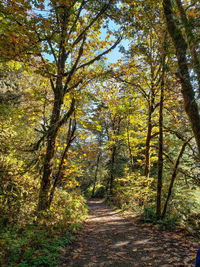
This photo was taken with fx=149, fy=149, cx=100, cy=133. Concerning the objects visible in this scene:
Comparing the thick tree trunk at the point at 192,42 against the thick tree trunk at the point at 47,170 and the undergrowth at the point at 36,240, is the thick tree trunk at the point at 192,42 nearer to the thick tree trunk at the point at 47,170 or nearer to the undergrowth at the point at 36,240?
the thick tree trunk at the point at 47,170

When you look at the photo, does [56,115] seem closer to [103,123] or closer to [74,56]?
[74,56]

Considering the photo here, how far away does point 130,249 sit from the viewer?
4.16 meters

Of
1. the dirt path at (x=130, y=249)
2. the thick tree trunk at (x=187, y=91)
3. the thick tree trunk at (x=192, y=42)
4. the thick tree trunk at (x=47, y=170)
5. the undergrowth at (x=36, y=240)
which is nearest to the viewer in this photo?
the thick tree trunk at (x=192, y=42)

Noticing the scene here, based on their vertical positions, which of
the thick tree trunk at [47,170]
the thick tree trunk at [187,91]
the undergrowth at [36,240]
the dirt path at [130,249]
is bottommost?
the dirt path at [130,249]

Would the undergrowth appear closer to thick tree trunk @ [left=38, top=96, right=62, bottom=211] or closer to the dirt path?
the dirt path

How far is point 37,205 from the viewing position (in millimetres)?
5414

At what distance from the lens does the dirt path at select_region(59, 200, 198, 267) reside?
3445 mm

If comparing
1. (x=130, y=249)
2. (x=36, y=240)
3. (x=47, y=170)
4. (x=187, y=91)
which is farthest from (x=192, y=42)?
(x=47, y=170)

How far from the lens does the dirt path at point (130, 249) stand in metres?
3.45

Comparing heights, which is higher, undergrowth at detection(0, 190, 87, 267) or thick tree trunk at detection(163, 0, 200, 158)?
thick tree trunk at detection(163, 0, 200, 158)

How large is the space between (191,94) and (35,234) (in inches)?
205

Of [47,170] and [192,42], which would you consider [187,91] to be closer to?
[192,42]

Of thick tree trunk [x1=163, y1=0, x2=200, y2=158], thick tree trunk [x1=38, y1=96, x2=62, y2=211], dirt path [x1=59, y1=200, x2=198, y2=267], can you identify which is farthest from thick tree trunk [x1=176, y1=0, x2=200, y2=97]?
thick tree trunk [x1=38, y1=96, x2=62, y2=211]

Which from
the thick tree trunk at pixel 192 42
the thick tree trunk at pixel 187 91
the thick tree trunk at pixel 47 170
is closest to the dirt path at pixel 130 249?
Result: the thick tree trunk at pixel 47 170
